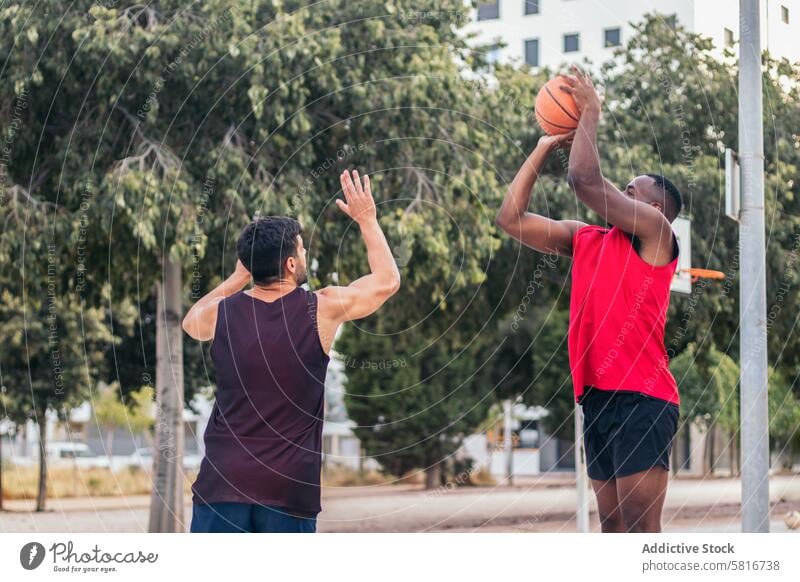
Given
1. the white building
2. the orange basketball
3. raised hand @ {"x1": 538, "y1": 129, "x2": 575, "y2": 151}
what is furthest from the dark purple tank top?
the white building

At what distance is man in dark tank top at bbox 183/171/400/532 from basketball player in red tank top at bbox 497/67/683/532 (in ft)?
3.05

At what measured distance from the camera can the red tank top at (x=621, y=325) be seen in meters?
5.68

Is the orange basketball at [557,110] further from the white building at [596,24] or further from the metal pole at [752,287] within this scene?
the white building at [596,24]

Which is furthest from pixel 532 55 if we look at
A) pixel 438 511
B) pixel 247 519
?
pixel 247 519

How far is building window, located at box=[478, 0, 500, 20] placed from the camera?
1416 centimetres

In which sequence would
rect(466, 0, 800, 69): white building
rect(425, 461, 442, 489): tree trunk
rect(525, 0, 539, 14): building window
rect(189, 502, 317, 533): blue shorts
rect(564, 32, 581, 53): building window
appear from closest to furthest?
1. rect(189, 502, 317, 533): blue shorts
2. rect(466, 0, 800, 69): white building
3. rect(525, 0, 539, 14): building window
4. rect(564, 32, 581, 53): building window
5. rect(425, 461, 442, 489): tree trunk

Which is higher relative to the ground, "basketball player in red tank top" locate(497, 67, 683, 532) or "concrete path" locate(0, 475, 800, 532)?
"basketball player in red tank top" locate(497, 67, 683, 532)

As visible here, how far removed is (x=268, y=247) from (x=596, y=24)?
7.35 metres

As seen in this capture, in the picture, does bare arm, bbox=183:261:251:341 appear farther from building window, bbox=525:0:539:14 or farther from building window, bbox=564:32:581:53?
building window, bbox=564:32:581:53

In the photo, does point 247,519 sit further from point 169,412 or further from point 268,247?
point 169,412

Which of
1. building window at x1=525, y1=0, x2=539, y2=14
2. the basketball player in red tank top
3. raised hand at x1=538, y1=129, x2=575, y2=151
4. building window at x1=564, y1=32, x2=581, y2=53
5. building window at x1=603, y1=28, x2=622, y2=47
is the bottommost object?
the basketball player in red tank top

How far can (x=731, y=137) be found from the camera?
12.3m
